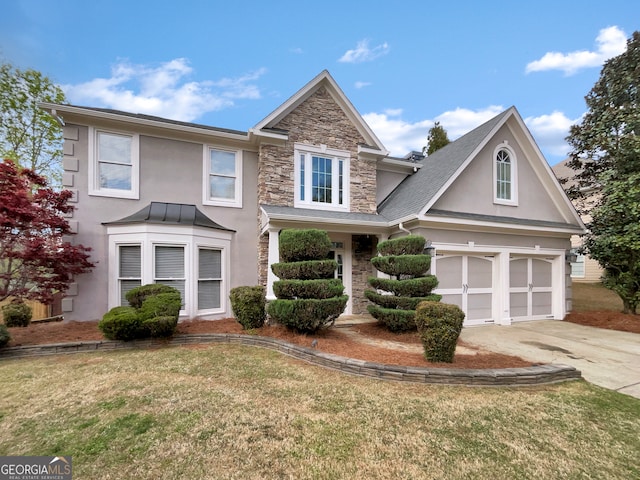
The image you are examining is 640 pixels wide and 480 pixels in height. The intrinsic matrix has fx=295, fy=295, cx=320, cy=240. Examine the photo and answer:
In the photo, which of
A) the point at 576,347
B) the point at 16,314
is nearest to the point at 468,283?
the point at 576,347

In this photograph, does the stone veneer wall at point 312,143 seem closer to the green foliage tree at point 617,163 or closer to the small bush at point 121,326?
the small bush at point 121,326

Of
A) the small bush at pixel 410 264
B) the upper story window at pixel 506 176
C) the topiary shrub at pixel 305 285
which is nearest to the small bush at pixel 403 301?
the small bush at pixel 410 264

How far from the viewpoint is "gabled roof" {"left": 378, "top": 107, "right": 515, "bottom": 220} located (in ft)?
29.0

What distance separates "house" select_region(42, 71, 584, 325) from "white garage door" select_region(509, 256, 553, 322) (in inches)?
1.9

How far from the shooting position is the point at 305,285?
21.8 ft

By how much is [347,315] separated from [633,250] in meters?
9.64

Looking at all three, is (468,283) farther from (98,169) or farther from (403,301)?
(98,169)

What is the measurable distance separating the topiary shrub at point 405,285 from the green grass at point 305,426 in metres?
2.97

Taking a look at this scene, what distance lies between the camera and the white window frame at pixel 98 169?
8.26 meters

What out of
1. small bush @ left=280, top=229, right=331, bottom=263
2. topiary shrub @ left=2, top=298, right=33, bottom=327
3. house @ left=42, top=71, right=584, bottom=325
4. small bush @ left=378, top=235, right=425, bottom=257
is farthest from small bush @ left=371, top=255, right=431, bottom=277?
topiary shrub @ left=2, top=298, right=33, bottom=327

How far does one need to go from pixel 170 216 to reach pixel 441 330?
751 cm

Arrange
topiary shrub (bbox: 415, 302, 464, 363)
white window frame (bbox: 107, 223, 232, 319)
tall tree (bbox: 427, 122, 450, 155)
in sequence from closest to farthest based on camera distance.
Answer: topiary shrub (bbox: 415, 302, 464, 363) → white window frame (bbox: 107, 223, 232, 319) → tall tree (bbox: 427, 122, 450, 155)

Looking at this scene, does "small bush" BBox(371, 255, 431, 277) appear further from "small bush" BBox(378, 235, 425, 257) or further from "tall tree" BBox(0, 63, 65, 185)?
"tall tree" BBox(0, 63, 65, 185)

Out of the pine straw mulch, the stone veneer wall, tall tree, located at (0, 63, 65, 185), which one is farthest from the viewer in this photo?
tall tree, located at (0, 63, 65, 185)
